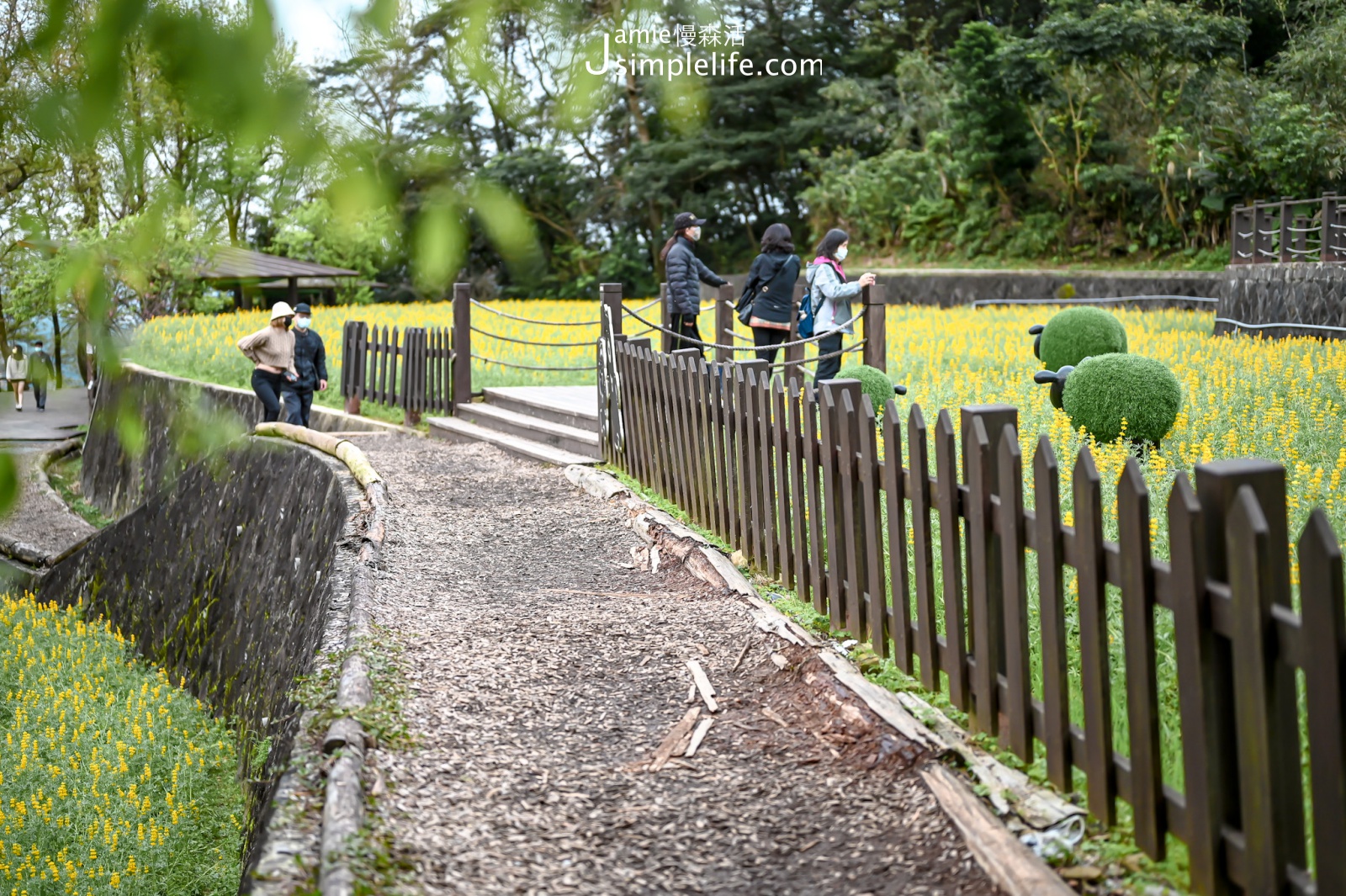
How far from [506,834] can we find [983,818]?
135cm

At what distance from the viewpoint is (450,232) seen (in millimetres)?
914

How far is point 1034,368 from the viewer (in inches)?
518

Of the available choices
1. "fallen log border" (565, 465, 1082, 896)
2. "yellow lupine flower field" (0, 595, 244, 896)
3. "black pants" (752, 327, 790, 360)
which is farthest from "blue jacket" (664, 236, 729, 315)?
"fallen log border" (565, 465, 1082, 896)

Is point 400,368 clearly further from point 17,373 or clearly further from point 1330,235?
point 1330,235

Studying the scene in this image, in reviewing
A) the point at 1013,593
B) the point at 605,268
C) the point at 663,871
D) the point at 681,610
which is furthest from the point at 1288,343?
the point at 605,268

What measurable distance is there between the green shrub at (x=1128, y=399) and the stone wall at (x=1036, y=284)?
48.6 ft

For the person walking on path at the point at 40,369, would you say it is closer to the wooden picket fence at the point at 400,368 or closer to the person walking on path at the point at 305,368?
the person walking on path at the point at 305,368

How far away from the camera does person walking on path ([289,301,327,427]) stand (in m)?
13.0

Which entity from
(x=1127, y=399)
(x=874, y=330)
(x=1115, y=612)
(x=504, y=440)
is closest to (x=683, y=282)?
(x=874, y=330)

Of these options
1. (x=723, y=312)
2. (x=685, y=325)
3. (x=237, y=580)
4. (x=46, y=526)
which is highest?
(x=723, y=312)

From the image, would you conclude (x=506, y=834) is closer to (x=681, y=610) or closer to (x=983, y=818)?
(x=983, y=818)

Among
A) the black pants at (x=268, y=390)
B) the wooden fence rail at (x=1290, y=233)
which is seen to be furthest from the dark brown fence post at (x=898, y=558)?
the wooden fence rail at (x=1290, y=233)

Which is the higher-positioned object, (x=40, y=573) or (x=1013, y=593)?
(x=1013, y=593)

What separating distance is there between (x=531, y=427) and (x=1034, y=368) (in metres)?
5.73
